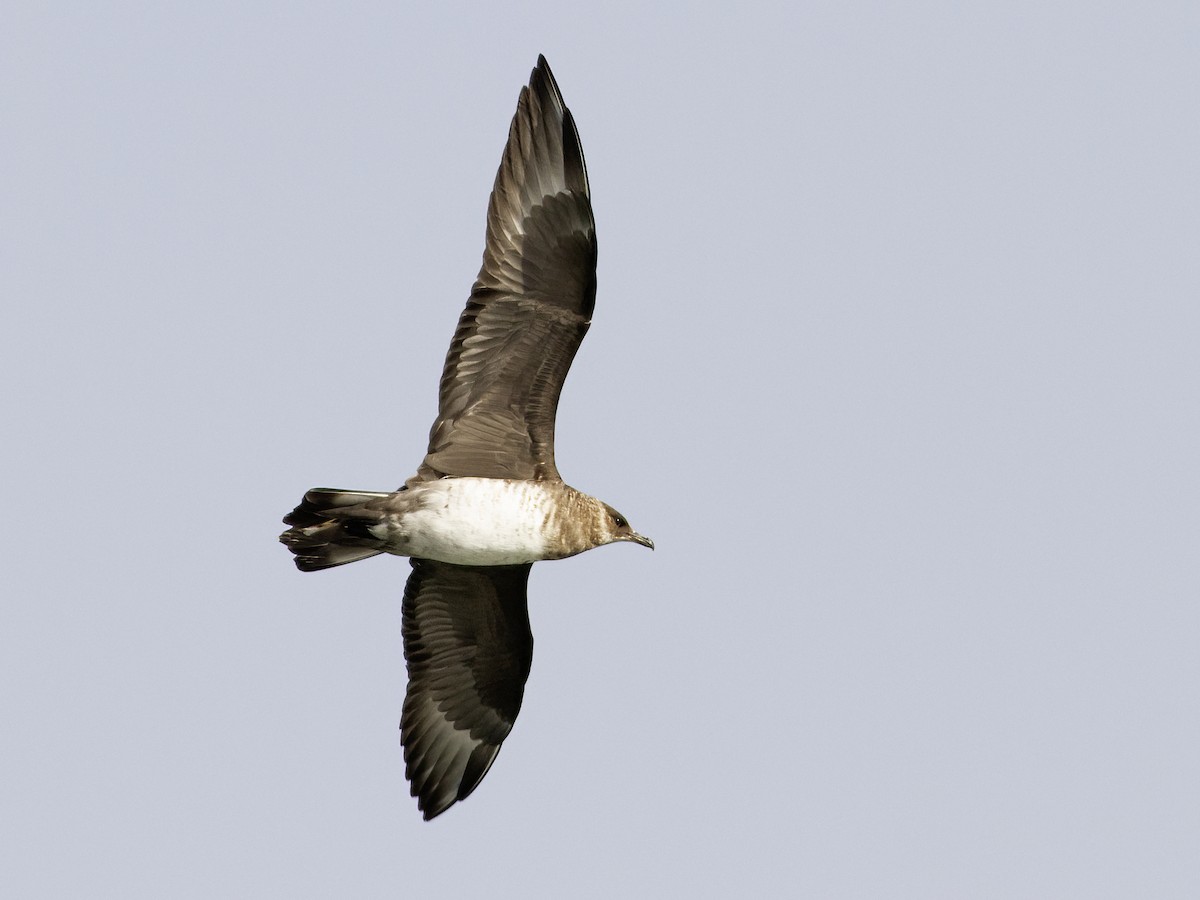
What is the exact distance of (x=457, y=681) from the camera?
12.9 m

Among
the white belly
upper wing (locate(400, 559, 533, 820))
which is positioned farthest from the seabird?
upper wing (locate(400, 559, 533, 820))

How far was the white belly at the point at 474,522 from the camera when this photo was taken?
11.5 meters

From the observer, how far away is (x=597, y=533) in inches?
468

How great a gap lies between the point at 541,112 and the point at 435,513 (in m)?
2.75

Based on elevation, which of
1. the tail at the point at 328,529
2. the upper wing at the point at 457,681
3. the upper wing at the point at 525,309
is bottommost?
the upper wing at the point at 457,681

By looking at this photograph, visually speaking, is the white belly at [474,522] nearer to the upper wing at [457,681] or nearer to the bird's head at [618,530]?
the bird's head at [618,530]

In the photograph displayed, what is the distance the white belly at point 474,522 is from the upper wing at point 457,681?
1141 millimetres

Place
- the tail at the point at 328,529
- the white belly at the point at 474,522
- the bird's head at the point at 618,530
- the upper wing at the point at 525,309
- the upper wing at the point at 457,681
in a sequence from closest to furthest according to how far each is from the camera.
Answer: the tail at the point at 328,529 → the white belly at the point at 474,522 → the upper wing at the point at 525,309 → the bird's head at the point at 618,530 → the upper wing at the point at 457,681

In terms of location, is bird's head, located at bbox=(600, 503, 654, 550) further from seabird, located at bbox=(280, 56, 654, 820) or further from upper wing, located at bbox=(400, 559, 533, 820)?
upper wing, located at bbox=(400, 559, 533, 820)

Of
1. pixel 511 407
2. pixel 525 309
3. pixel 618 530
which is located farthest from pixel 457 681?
pixel 525 309

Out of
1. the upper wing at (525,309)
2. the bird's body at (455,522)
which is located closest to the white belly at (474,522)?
the bird's body at (455,522)

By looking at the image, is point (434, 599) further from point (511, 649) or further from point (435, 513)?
point (435, 513)

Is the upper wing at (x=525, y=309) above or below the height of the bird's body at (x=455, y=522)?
above

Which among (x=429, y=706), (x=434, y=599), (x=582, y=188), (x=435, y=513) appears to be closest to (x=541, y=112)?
(x=582, y=188)
